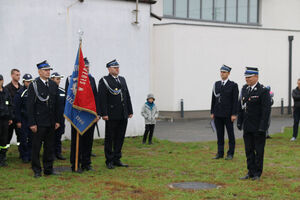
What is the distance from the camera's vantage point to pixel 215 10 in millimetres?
29797

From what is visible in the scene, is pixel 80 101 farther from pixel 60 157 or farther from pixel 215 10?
pixel 215 10

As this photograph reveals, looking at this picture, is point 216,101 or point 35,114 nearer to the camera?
point 35,114

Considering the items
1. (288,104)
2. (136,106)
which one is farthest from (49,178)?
(288,104)

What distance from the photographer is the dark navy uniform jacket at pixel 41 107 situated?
8648 millimetres

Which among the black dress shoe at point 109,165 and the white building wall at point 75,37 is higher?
the white building wall at point 75,37

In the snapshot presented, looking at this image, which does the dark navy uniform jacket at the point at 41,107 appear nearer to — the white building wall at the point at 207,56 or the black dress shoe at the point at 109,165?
the black dress shoe at the point at 109,165

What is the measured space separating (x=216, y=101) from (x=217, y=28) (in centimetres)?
1462

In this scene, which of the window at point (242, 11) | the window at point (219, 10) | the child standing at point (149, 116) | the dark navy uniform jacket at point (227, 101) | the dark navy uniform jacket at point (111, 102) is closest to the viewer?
the dark navy uniform jacket at point (111, 102)

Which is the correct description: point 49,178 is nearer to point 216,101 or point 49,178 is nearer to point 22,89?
point 22,89

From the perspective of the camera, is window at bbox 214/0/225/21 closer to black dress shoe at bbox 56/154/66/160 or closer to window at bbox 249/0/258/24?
window at bbox 249/0/258/24

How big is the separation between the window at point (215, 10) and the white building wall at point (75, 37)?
13116 millimetres

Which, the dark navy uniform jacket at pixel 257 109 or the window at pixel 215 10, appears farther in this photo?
the window at pixel 215 10

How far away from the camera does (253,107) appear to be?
338 inches

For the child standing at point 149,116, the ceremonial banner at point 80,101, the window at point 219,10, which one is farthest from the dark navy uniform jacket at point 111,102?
the window at point 219,10
